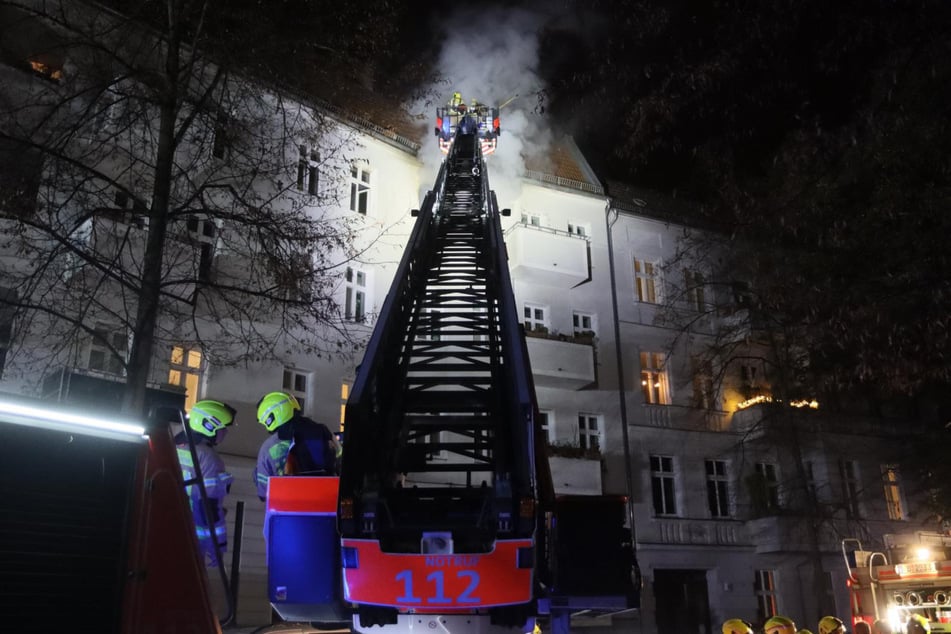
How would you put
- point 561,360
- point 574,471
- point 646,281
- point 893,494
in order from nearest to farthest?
point 574,471, point 561,360, point 646,281, point 893,494

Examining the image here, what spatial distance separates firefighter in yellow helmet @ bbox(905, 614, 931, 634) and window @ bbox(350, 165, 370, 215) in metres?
15.1

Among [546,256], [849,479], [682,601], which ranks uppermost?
[546,256]

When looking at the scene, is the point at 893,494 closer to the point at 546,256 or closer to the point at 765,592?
the point at 765,592

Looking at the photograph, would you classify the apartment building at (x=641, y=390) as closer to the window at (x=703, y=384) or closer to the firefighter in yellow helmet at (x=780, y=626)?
the window at (x=703, y=384)

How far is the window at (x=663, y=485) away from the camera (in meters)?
21.5

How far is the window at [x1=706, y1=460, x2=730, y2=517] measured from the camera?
22.4m

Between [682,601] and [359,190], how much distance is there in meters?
14.6

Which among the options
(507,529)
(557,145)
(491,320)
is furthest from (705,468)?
(507,529)

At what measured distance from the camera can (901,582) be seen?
32.7 feet

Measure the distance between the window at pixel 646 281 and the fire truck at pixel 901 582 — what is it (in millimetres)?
14542

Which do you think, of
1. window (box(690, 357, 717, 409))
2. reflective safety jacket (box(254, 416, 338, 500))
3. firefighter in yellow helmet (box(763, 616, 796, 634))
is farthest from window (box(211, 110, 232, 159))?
window (box(690, 357, 717, 409))

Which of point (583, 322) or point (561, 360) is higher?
point (583, 322)

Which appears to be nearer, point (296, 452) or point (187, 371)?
point (296, 452)

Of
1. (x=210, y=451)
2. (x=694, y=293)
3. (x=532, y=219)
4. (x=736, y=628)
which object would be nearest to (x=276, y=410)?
(x=210, y=451)
